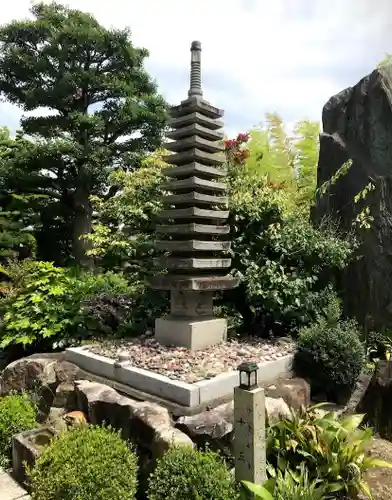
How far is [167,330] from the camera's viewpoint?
573 centimetres

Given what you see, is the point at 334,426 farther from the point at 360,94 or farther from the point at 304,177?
the point at 304,177

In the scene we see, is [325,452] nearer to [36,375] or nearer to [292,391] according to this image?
[292,391]

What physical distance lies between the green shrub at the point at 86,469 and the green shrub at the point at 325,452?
4.24 feet

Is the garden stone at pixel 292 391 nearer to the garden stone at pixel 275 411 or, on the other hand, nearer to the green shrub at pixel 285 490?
the garden stone at pixel 275 411

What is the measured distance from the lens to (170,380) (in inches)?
177

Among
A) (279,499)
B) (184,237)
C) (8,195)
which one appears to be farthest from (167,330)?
(8,195)

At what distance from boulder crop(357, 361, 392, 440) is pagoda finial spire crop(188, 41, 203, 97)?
4294mm

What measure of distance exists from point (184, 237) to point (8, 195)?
8.73m

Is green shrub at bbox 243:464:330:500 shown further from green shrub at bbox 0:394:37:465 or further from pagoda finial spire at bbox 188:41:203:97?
pagoda finial spire at bbox 188:41:203:97

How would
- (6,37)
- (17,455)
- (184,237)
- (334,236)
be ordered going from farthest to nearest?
(6,37)
(334,236)
(184,237)
(17,455)

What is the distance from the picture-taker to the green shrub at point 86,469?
301 cm

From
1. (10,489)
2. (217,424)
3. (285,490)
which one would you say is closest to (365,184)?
(217,424)

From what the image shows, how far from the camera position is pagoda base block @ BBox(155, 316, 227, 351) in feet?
17.9

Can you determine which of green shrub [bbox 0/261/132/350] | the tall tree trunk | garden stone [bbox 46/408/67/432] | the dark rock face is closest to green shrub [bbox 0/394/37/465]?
garden stone [bbox 46/408/67/432]
